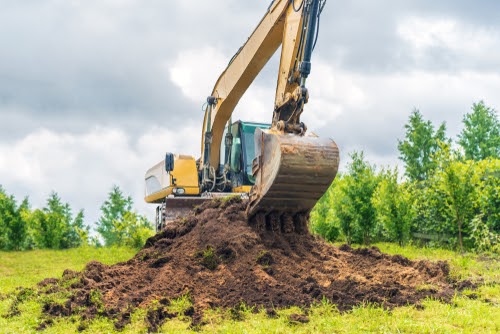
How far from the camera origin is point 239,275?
271 inches

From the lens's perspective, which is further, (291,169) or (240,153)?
(240,153)

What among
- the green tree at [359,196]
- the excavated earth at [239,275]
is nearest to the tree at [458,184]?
the green tree at [359,196]

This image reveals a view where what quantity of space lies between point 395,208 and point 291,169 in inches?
337

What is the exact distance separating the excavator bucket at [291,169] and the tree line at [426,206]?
548cm

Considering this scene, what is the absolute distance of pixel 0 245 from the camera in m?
22.7

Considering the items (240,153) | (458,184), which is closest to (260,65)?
(240,153)

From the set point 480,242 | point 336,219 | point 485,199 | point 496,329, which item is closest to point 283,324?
point 496,329

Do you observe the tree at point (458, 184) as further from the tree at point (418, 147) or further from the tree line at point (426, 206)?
the tree at point (418, 147)

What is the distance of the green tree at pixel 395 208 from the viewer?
14758 millimetres

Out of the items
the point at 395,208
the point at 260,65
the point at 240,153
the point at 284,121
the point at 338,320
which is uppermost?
the point at 260,65

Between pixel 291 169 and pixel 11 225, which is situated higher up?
pixel 11 225

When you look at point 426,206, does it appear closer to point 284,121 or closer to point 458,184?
point 458,184

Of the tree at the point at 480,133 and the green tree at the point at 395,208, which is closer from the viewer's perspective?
the green tree at the point at 395,208

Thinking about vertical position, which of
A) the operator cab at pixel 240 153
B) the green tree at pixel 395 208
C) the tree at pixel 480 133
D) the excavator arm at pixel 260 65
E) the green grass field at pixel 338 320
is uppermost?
the tree at pixel 480 133
